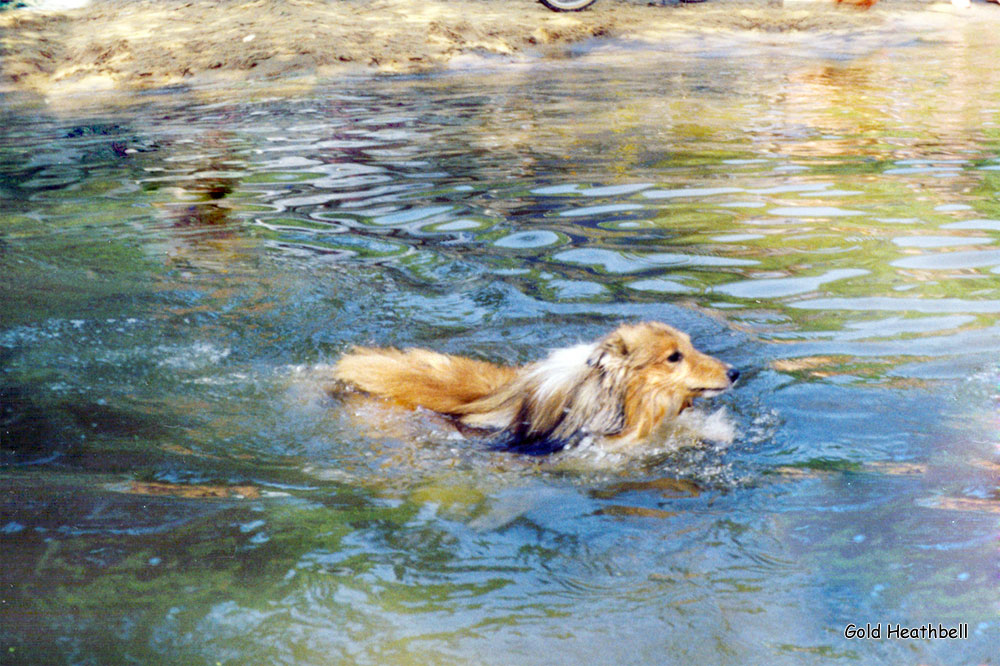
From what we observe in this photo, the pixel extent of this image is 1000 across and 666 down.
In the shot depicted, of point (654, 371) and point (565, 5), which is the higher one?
point (565, 5)

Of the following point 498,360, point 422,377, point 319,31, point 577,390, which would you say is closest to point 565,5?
point 319,31

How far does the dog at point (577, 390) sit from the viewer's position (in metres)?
5.12

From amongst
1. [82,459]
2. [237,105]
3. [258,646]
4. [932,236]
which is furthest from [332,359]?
[237,105]

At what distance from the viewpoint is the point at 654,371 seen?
5293 mm

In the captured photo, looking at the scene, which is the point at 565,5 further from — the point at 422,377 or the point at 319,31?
the point at 422,377

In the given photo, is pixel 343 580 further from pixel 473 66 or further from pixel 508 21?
pixel 508 21

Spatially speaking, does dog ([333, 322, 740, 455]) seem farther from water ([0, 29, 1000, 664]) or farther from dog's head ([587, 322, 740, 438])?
water ([0, 29, 1000, 664])

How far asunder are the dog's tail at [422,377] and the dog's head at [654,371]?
2.39 ft

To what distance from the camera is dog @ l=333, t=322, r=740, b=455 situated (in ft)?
16.8

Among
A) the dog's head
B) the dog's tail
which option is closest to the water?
the dog's tail

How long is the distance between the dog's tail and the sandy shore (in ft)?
44.8

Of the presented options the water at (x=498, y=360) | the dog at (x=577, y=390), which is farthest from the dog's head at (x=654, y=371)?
the water at (x=498, y=360)

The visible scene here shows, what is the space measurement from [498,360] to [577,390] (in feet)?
4.80

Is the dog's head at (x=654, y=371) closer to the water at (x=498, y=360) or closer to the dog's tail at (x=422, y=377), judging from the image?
the water at (x=498, y=360)
